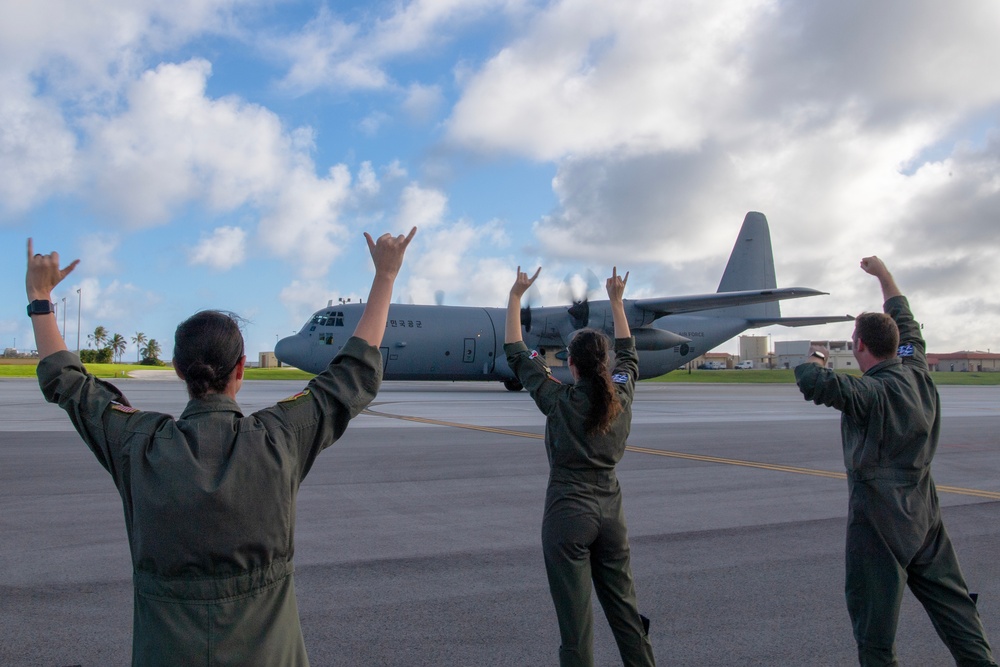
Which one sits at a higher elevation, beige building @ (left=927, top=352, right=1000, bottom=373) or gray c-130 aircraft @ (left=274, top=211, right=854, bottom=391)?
gray c-130 aircraft @ (left=274, top=211, right=854, bottom=391)

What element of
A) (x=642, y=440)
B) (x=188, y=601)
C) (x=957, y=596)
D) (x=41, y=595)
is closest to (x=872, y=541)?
(x=957, y=596)

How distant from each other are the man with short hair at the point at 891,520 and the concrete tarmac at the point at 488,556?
0.57 metres

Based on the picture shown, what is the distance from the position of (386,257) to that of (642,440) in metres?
11.6

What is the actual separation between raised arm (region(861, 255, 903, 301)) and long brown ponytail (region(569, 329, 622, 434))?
1745 millimetres

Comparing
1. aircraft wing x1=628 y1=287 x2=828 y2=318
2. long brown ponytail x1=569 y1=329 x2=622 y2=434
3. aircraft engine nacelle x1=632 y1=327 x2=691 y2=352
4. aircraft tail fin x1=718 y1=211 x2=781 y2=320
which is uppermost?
aircraft tail fin x1=718 y1=211 x2=781 y2=320

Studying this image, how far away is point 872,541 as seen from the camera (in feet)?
11.8

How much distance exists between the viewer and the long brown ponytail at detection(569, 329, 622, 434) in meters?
3.53

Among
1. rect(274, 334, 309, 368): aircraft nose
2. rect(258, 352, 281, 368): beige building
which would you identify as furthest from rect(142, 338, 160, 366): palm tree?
rect(274, 334, 309, 368): aircraft nose

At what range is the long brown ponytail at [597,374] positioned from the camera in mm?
3527

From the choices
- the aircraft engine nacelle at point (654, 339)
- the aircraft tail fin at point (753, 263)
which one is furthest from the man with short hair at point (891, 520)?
the aircraft tail fin at point (753, 263)

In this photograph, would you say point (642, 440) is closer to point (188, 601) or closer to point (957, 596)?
point (957, 596)

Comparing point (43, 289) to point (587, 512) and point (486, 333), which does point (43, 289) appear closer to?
point (587, 512)

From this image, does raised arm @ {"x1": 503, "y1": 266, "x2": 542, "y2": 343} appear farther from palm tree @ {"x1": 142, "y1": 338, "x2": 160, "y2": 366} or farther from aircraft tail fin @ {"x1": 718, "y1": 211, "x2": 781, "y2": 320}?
palm tree @ {"x1": 142, "y1": 338, "x2": 160, "y2": 366}

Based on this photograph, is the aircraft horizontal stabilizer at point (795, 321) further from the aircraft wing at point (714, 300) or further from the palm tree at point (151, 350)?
the palm tree at point (151, 350)
